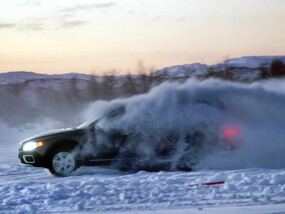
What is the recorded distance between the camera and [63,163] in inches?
371

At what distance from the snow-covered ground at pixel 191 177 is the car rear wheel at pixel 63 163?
0.19m

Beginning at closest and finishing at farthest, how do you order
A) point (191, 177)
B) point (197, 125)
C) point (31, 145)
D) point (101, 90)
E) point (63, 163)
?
1. point (191, 177)
2. point (63, 163)
3. point (31, 145)
4. point (197, 125)
5. point (101, 90)

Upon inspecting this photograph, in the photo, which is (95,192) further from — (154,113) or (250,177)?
(154,113)

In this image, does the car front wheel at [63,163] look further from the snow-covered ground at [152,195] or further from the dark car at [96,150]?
the snow-covered ground at [152,195]

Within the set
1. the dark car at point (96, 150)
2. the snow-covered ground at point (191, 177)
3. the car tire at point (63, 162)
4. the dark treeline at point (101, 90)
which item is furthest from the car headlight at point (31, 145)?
the dark treeline at point (101, 90)

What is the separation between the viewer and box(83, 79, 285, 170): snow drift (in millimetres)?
9625

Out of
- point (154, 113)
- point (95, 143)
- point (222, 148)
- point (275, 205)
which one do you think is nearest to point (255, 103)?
point (222, 148)

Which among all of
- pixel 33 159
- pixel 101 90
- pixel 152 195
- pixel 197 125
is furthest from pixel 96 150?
pixel 101 90

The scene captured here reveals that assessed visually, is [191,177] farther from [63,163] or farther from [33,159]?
[33,159]

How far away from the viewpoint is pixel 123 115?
32.1 feet

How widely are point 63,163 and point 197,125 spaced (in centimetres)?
292

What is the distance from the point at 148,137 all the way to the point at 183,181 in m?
2.02

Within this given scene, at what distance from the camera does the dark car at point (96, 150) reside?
941cm

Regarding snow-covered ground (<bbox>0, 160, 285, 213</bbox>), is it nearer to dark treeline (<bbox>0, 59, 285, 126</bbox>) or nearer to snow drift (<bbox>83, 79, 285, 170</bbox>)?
snow drift (<bbox>83, 79, 285, 170</bbox>)
